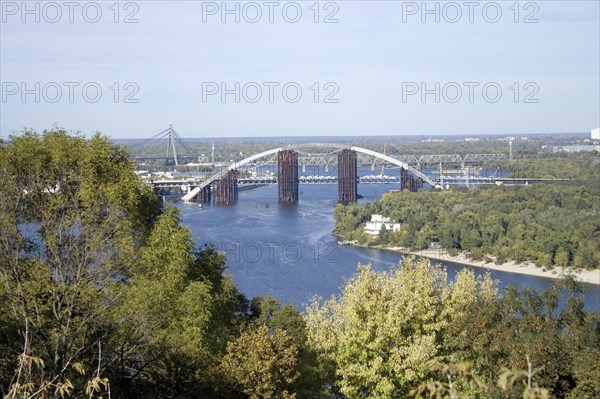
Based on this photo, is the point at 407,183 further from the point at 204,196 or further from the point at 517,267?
the point at 517,267

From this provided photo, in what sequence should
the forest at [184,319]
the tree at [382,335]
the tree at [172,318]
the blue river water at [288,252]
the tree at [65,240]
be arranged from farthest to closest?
the blue river water at [288,252] → the tree at [382,335] → the tree at [172,318] → the forest at [184,319] → the tree at [65,240]

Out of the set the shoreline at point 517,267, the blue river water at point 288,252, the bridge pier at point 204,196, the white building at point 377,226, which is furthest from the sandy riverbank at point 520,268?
the bridge pier at point 204,196

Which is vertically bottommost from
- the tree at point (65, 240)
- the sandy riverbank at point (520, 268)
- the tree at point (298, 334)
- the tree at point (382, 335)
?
the sandy riverbank at point (520, 268)

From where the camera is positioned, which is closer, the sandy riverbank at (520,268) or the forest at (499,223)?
the sandy riverbank at (520,268)

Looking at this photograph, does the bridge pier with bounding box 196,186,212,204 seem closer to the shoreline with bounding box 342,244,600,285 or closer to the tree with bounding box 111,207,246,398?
the shoreline with bounding box 342,244,600,285

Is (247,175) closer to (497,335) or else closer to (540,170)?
(540,170)

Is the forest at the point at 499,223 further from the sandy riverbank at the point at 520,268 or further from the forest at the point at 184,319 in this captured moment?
the forest at the point at 184,319

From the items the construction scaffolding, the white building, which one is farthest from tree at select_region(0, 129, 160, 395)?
the construction scaffolding
